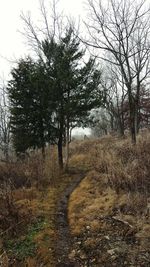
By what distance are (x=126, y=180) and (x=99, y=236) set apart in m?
2.64

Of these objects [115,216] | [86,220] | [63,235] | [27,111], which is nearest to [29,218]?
[63,235]

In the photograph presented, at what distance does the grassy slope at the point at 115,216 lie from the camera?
632 centimetres

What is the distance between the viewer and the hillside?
6.42 metres

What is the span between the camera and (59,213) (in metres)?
9.48

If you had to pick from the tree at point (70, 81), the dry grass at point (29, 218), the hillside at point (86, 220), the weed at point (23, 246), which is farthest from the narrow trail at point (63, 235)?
the tree at point (70, 81)

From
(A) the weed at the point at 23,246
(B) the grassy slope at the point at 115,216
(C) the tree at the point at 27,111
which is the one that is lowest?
(A) the weed at the point at 23,246

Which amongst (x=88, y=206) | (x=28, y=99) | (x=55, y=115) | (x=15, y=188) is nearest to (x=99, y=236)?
(x=88, y=206)

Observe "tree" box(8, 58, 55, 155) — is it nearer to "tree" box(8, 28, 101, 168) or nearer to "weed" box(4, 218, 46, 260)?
"tree" box(8, 28, 101, 168)

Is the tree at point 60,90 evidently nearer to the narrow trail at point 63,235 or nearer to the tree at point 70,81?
the tree at point 70,81

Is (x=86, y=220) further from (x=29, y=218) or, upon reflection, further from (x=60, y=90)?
(x=60, y=90)

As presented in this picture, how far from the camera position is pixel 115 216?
7.93 meters

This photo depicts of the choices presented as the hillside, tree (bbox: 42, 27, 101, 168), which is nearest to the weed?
the hillside

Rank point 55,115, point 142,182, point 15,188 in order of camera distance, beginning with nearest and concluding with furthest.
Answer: point 142,182 → point 15,188 → point 55,115

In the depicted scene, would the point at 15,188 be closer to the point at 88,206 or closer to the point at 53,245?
the point at 88,206
